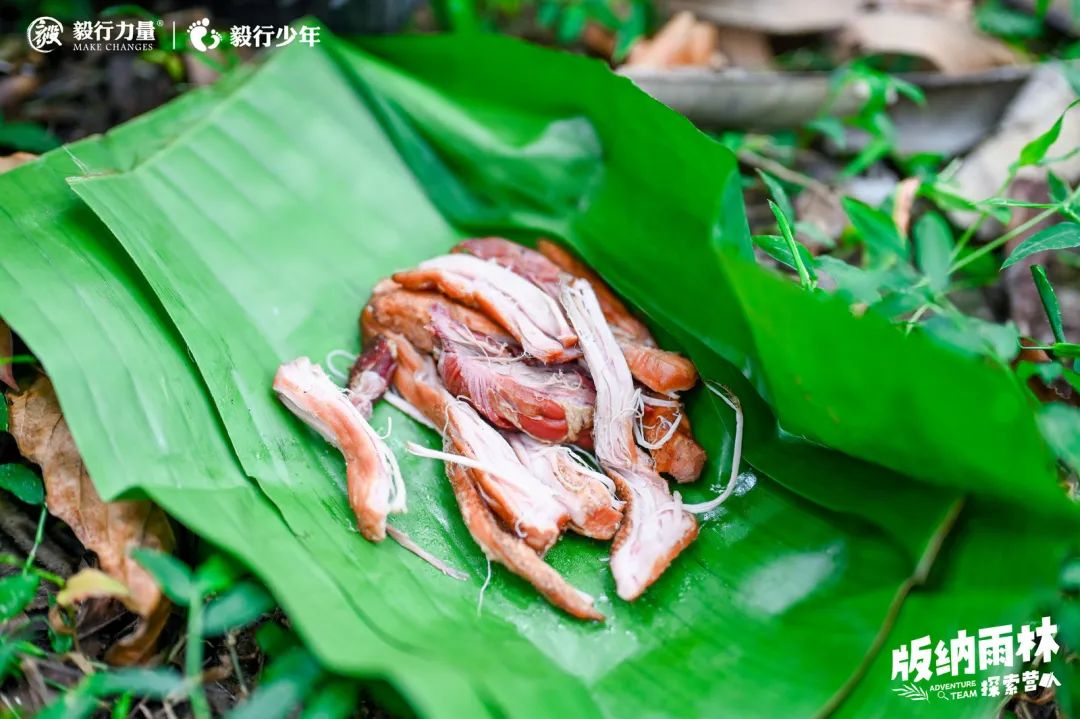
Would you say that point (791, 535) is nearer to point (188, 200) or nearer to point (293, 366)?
point (293, 366)

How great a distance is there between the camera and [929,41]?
316cm

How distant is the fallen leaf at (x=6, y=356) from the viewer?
1836 millimetres

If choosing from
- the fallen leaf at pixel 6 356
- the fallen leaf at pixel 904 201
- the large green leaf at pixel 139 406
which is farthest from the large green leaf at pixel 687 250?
the fallen leaf at pixel 6 356

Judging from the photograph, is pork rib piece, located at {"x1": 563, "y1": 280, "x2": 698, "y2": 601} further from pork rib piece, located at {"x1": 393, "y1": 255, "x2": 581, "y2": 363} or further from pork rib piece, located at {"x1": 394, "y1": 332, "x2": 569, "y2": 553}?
Answer: pork rib piece, located at {"x1": 394, "y1": 332, "x2": 569, "y2": 553}

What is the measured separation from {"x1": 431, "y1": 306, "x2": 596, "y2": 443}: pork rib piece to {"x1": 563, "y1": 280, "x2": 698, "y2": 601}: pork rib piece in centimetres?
7

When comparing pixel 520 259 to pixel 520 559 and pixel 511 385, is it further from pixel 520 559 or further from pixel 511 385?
pixel 520 559

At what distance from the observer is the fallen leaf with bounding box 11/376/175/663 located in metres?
1.56

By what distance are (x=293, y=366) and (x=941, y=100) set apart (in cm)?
268

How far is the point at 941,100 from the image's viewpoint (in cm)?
307

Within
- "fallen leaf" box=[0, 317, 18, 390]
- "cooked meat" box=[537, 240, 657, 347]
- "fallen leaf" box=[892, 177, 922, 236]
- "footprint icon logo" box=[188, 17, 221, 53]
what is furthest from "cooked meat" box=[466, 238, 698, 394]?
"footprint icon logo" box=[188, 17, 221, 53]

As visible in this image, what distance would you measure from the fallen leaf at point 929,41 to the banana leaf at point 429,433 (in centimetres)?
164

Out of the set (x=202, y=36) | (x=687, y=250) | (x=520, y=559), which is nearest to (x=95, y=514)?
(x=520, y=559)

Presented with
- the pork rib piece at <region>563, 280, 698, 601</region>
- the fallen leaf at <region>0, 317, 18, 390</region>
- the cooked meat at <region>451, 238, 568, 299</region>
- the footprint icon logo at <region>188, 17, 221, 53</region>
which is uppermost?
the footprint icon logo at <region>188, 17, 221, 53</region>

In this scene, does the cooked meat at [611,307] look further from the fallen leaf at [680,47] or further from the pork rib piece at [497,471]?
the fallen leaf at [680,47]
